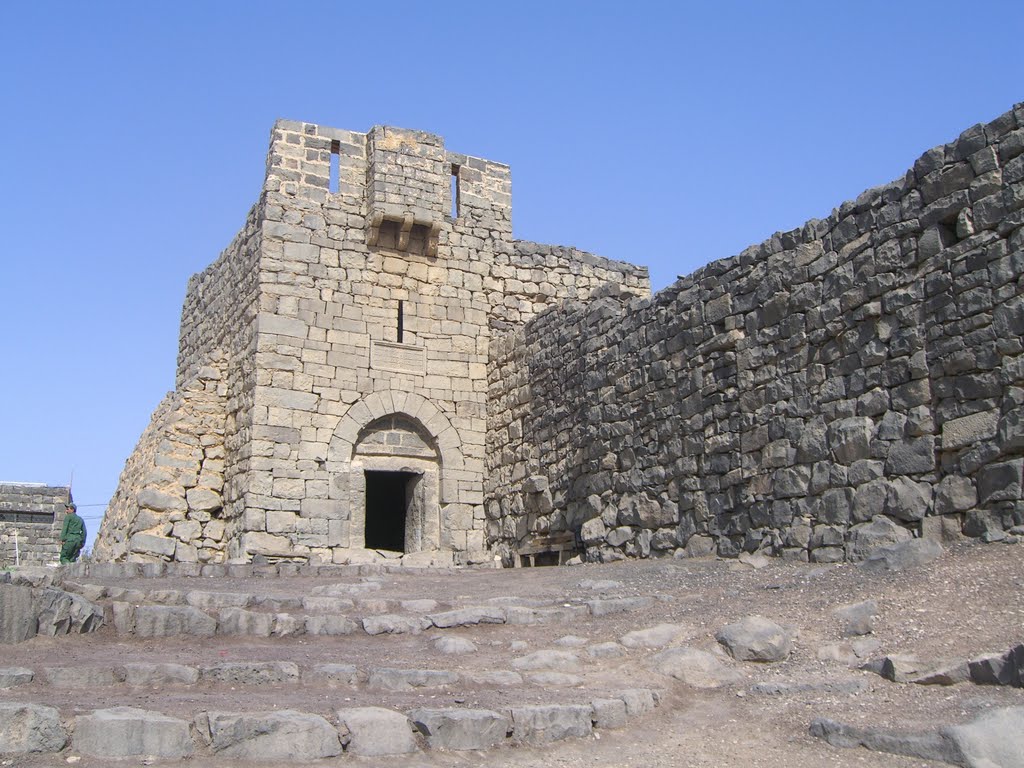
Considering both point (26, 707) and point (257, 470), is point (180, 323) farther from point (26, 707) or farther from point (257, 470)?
point (26, 707)

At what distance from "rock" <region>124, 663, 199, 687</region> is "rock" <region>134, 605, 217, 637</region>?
103cm

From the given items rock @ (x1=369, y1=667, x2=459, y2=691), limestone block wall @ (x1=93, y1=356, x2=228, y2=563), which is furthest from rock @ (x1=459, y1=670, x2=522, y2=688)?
limestone block wall @ (x1=93, y1=356, x2=228, y2=563)

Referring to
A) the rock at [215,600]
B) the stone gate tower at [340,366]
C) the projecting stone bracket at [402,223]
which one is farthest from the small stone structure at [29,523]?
the rock at [215,600]

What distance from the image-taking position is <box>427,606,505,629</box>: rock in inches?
295

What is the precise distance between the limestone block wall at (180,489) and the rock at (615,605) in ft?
23.7

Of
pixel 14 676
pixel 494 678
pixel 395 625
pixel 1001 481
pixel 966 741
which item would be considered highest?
pixel 1001 481

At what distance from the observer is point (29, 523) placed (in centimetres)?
2289

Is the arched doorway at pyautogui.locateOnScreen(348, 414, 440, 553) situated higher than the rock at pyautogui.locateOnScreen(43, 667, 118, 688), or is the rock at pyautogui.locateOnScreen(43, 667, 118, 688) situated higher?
the arched doorway at pyautogui.locateOnScreen(348, 414, 440, 553)

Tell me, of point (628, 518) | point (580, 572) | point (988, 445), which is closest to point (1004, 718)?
point (988, 445)

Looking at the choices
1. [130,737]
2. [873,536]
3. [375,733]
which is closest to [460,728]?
[375,733]

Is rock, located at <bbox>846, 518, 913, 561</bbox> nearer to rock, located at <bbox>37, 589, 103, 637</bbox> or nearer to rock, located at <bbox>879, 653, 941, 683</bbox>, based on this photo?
rock, located at <bbox>879, 653, 941, 683</bbox>

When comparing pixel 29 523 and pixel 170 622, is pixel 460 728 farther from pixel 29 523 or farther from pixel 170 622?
pixel 29 523

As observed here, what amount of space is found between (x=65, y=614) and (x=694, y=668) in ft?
12.6

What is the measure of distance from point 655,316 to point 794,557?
3.61m
